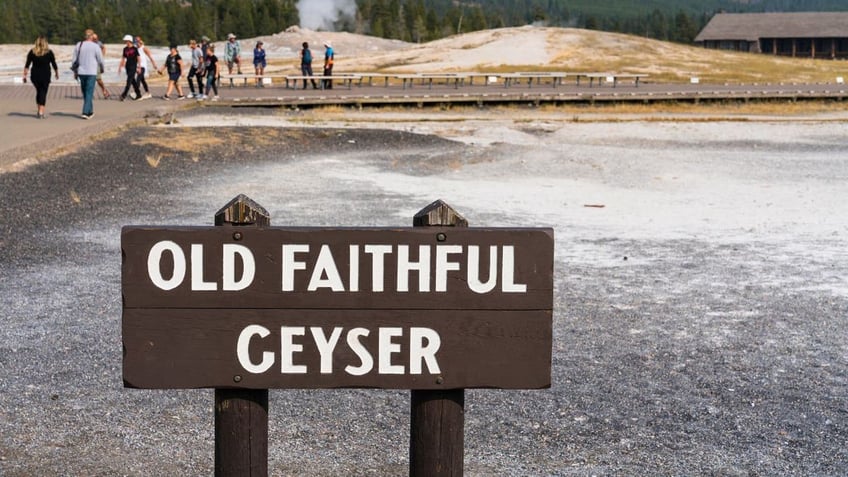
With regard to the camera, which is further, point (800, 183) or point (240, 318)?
point (800, 183)

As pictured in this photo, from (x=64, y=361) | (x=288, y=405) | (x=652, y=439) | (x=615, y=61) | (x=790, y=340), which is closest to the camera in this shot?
(x=652, y=439)

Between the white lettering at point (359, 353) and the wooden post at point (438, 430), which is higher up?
the white lettering at point (359, 353)

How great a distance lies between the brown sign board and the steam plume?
482ft

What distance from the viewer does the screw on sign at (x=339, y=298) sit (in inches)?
118

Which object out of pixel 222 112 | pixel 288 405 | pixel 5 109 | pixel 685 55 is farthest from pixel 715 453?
pixel 685 55

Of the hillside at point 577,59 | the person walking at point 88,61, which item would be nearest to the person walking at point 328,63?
the hillside at point 577,59

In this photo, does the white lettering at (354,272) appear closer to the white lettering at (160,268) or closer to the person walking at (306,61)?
the white lettering at (160,268)

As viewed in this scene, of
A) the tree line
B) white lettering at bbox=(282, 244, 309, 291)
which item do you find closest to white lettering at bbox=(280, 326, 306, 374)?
white lettering at bbox=(282, 244, 309, 291)

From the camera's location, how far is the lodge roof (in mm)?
100812

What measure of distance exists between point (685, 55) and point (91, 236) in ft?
217

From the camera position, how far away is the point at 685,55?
73.3m

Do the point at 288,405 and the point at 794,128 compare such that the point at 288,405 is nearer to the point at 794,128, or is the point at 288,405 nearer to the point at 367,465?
the point at 367,465

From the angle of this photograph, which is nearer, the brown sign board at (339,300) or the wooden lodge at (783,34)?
the brown sign board at (339,300)

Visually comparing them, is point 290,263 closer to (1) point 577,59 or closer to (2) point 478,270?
(2) point 478,270
